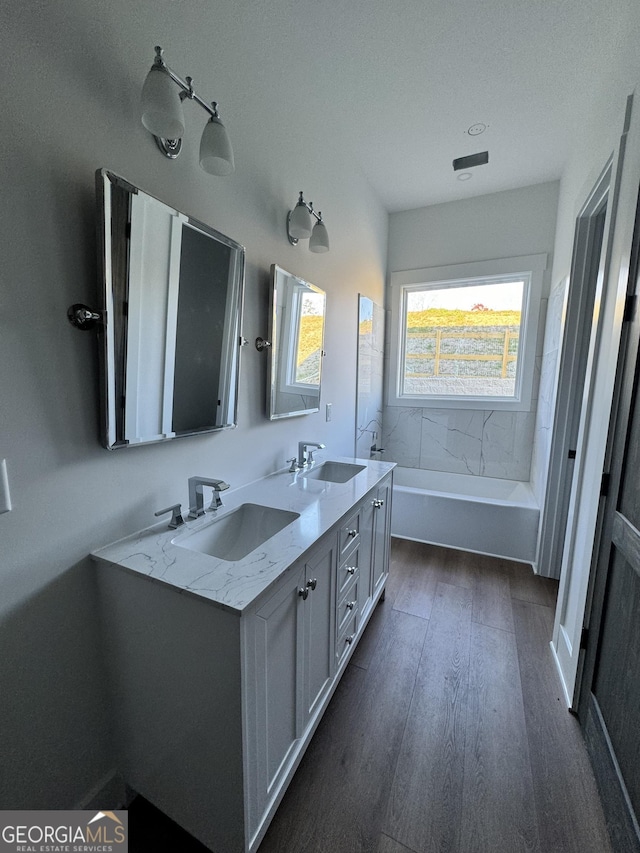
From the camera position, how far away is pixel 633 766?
1.00 m

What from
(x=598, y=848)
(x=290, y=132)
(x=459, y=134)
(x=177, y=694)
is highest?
(x=459, y=134)

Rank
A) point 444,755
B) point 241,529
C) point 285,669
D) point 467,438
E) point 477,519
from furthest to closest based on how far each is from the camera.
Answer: point 467,438
point 477,519
point 241,529
point 444,755
point 285,669

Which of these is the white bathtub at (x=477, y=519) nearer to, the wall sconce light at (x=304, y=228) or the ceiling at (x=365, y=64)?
the wall sconce light at (x=304, y=228)

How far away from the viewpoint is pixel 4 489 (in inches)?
31.4

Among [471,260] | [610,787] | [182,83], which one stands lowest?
[610,787]

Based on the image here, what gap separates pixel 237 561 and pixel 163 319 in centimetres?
81

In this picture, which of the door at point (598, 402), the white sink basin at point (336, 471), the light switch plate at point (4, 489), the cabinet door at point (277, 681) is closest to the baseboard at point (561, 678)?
the door at point (598, 402)

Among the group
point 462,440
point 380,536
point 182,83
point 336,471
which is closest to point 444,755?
point 380,536

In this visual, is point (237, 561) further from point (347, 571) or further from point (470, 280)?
point (470, 280)

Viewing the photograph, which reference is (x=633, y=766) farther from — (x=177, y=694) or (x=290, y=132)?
(x=290, y=132)

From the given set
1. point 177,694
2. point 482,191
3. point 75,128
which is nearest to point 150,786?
point 177,694

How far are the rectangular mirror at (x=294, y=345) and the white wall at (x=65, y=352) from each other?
47cm

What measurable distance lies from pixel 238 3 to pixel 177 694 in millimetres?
2308

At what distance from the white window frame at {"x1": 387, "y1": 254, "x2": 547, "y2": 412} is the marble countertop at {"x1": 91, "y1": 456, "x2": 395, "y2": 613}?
2138 mm
